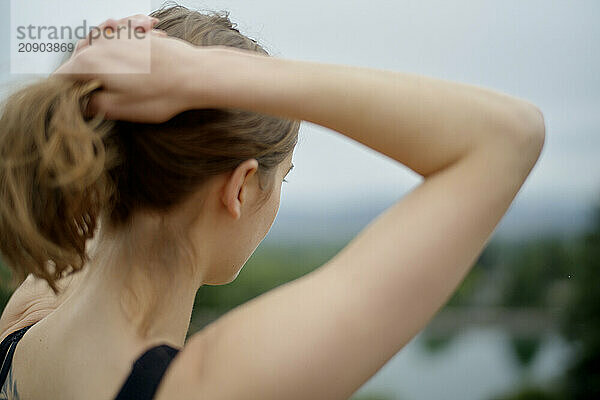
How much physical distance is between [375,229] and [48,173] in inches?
11.3

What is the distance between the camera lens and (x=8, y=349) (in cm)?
75

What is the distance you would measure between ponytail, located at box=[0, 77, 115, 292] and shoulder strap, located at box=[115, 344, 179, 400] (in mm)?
116

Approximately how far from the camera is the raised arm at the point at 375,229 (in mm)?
563

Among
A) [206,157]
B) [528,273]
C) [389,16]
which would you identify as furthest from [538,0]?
[206,157]

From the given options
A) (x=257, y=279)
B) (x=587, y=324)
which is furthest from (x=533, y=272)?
(x=257, y=279)

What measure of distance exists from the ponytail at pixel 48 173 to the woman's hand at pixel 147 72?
18mm

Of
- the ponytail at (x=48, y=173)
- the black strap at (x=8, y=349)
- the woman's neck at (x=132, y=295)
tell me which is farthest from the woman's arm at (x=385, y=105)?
the black strap at (x=8, y=349)

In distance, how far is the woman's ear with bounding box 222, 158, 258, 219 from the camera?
703 millimetres

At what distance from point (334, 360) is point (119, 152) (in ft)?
1.00

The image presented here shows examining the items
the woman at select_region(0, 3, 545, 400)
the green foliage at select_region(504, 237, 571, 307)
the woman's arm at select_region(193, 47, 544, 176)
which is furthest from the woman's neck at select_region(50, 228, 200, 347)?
the green foliage at select_region(504, 237, 571, 307)

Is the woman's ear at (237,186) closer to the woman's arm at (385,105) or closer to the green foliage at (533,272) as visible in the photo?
the woman's arm at (385,105)

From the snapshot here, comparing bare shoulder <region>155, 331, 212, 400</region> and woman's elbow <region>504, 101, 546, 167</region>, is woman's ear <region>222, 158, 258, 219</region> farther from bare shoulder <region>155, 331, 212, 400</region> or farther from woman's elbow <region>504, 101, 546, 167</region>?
woman's elbow <region>504, 101, 546, 167</region>

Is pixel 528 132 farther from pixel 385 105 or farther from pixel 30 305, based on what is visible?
pixel 30 305

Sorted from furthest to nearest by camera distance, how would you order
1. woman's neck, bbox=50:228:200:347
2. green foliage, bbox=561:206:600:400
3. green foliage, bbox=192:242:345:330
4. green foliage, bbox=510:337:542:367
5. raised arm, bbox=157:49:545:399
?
green foliage, bbox=510:337:542:367 < green foliage, bbox=192:242:345:330 < green foliage, bbox=561:206:600:400 < woman's neck, bbox=50:228:200:347 < raised arm, bbox=157:49:545:399
